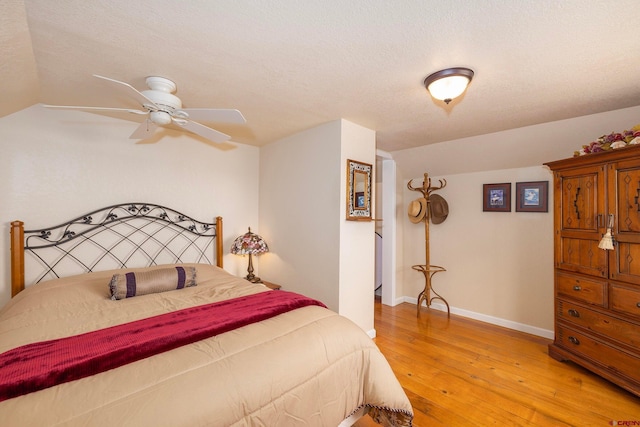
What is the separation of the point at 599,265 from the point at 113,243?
4.41 meters

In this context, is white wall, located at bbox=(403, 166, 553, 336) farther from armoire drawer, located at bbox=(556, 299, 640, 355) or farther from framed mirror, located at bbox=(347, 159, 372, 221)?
framed mirror, located at bbox=(347, 159, 372, 221)

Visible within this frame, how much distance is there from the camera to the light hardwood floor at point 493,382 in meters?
1.84

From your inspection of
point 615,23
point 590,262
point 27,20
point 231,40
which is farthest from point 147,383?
point 590,262

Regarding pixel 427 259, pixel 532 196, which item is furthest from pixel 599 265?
pixel 427 259

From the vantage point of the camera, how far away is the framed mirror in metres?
2.80

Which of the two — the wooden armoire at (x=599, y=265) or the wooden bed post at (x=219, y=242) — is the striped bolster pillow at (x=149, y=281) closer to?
the wooden bed post at (x=219, y=242)

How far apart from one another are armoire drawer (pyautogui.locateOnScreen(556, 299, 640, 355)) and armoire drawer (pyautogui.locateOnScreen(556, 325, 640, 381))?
0.08 meters

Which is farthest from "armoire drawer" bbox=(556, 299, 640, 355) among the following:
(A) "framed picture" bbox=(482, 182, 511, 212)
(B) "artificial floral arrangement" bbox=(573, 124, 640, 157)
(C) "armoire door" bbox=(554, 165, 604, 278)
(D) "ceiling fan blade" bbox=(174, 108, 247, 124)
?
(D) "ceiling fan blade" bbox=(174, 108, 247, 124)

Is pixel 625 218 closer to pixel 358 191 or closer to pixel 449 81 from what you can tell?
pixel 449 81

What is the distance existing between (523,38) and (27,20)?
257 centimetres

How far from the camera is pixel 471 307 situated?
368cm

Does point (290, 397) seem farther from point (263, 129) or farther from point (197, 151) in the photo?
point (197, 151)

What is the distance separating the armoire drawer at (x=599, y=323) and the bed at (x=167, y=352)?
1867 mm

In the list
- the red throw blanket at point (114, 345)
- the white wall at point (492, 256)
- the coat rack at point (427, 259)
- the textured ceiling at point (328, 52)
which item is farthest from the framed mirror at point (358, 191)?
the white wall at point (492, 256)
